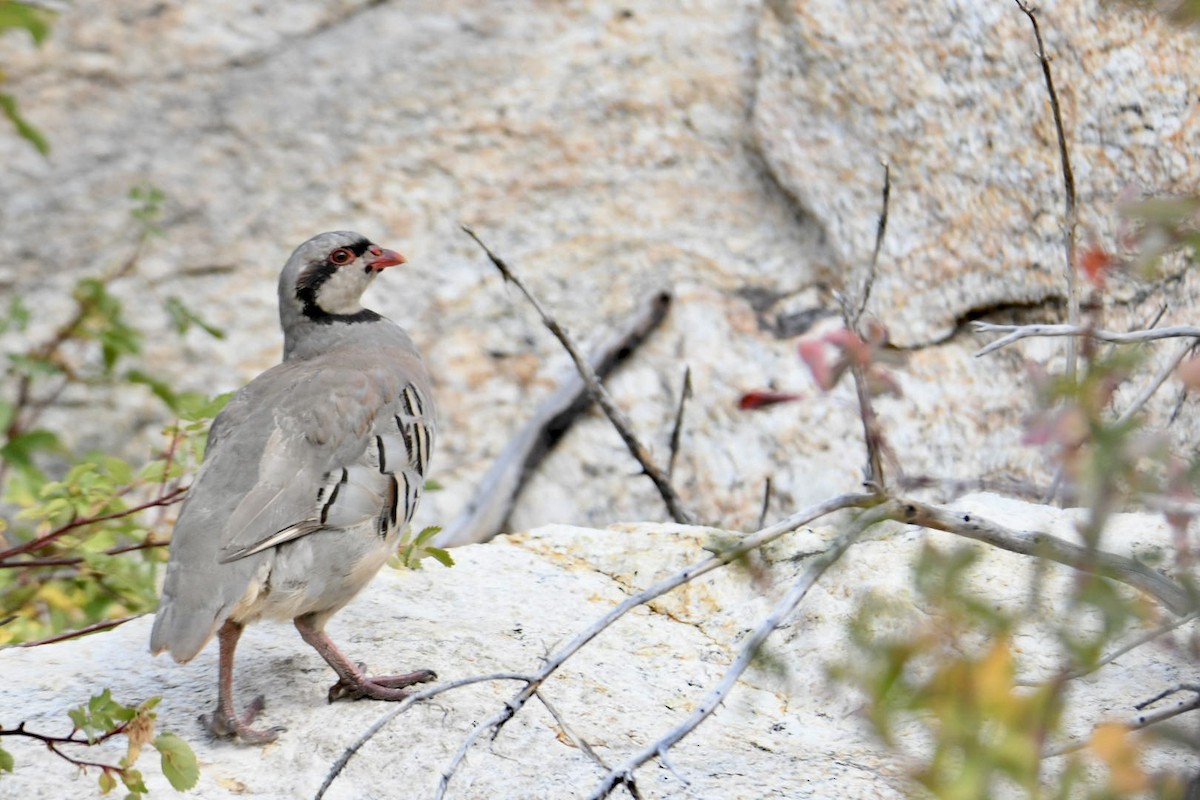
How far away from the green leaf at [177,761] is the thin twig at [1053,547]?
1542 mm

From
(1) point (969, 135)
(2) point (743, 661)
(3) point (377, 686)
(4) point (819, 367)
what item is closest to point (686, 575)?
(2) point (743, 661)

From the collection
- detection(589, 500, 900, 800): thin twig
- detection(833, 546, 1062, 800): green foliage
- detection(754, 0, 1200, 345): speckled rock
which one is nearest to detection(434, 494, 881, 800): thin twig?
detection(589, 500, 900, 800): thin twig

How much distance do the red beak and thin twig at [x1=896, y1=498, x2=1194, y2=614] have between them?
2.66m

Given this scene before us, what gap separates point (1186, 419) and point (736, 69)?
2.76 meters

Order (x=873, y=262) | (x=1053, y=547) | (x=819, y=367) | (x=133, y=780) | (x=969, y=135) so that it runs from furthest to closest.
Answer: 1. (x=969, y=135)
2. (x=873, y=262)
3. (x=133, y=780)
4. (x=1053, y=547)
5. (x=819, y=367)

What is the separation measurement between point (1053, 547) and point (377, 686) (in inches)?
71.2

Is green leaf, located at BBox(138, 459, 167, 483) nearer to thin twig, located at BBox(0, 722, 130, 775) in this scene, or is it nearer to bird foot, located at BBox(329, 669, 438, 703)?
bird foot, located at BBox(329, 669, 438, 703)

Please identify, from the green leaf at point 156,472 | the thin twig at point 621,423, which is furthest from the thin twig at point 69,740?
the thin twig at point 621,423

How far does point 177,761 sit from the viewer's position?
3055mm

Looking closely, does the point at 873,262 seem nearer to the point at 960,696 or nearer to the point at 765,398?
the point at 765,398

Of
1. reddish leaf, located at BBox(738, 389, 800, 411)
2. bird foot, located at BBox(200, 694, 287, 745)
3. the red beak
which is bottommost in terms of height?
bird foot, located at BBox(200, 694, 287, 745)

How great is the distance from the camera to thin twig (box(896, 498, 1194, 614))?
256 cm

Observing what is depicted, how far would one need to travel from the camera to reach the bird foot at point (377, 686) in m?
3.67

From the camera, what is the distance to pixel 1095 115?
5770mm
